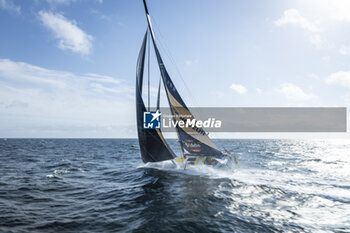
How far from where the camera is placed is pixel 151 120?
15023 millimetres

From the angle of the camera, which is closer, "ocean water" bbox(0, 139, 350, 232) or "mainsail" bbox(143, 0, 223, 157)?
"ocean water" bbox(0, 139, 350, 232)

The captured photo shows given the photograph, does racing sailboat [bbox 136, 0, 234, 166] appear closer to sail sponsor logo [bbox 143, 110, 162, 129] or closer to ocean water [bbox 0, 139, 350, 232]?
sail sponsor logo [bbox 143, 110, 162, 129]

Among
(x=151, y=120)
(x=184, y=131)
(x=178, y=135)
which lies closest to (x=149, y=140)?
(x=151, y=120)

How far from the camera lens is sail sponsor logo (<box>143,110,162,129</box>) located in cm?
1497

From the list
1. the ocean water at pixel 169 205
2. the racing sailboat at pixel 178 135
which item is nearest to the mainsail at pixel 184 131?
the racing sailboat at pixel 178 135

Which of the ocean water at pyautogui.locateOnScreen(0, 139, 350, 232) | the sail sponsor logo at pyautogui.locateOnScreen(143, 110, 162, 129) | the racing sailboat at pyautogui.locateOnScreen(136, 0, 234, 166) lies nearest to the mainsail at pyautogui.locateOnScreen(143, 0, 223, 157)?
the racing sailboat at pyautogui.locateOnScreen(136, 0, 234, 166)

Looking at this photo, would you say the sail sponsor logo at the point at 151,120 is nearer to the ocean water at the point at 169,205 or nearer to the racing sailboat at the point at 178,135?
the racing sailboat at the point at 178,135

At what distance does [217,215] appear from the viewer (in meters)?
7.59

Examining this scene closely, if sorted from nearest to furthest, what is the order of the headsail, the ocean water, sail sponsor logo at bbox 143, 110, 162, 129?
the ocean water < sail sponsor logo at bbox 143, 110, 162, 129 < the headsail

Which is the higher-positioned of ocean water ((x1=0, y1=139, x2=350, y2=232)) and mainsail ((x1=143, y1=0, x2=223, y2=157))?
mainsail ((x1=143, y1=0, x2=223, y2=157))

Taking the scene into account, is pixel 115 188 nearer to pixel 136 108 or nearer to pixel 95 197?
pixel 95 197

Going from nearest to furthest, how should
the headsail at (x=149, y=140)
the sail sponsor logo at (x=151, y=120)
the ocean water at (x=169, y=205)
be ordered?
the ocean water at (x=169, y=205) < the sail sponsor logo at (x=151, y=120) < the headsail at (x=149, y=140)

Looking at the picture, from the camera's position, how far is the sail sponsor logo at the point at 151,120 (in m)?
15.0

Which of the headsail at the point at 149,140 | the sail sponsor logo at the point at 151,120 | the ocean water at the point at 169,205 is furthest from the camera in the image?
the headsail at the point at 149,140
